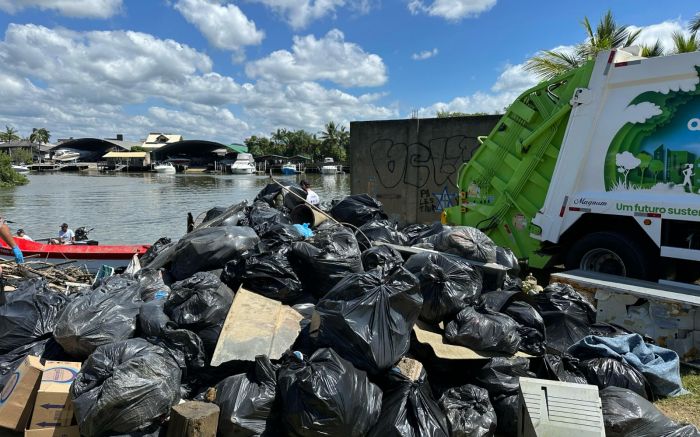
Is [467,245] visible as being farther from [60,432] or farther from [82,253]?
[82,253]

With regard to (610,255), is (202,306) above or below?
below

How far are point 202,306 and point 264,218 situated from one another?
2436mm

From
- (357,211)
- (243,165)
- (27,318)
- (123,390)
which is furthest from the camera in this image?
(243,165)

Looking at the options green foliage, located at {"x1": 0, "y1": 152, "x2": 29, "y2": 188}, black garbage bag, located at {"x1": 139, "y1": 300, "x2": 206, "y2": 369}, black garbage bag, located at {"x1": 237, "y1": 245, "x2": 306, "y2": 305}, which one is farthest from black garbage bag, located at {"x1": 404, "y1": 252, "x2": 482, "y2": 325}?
green foliage, located at {"x1": 0, "y1": 152, "x2": 29, "y2": 188}

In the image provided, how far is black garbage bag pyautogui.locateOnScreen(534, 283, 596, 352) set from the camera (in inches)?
146

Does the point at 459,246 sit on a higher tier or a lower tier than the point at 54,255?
higher

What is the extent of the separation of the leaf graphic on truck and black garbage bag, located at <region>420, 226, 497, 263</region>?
1.51m

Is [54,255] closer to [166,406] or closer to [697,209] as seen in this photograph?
[166,406]

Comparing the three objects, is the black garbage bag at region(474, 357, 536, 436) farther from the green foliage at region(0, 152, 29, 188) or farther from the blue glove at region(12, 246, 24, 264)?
the green foliage at region(0, 152, 29, 188)

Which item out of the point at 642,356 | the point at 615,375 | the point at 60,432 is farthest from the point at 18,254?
the point at 642,356

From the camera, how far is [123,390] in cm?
252

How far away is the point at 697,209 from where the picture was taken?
4.33 m

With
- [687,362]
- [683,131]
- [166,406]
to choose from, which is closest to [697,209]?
[683,131]

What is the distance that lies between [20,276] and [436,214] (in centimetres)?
714
